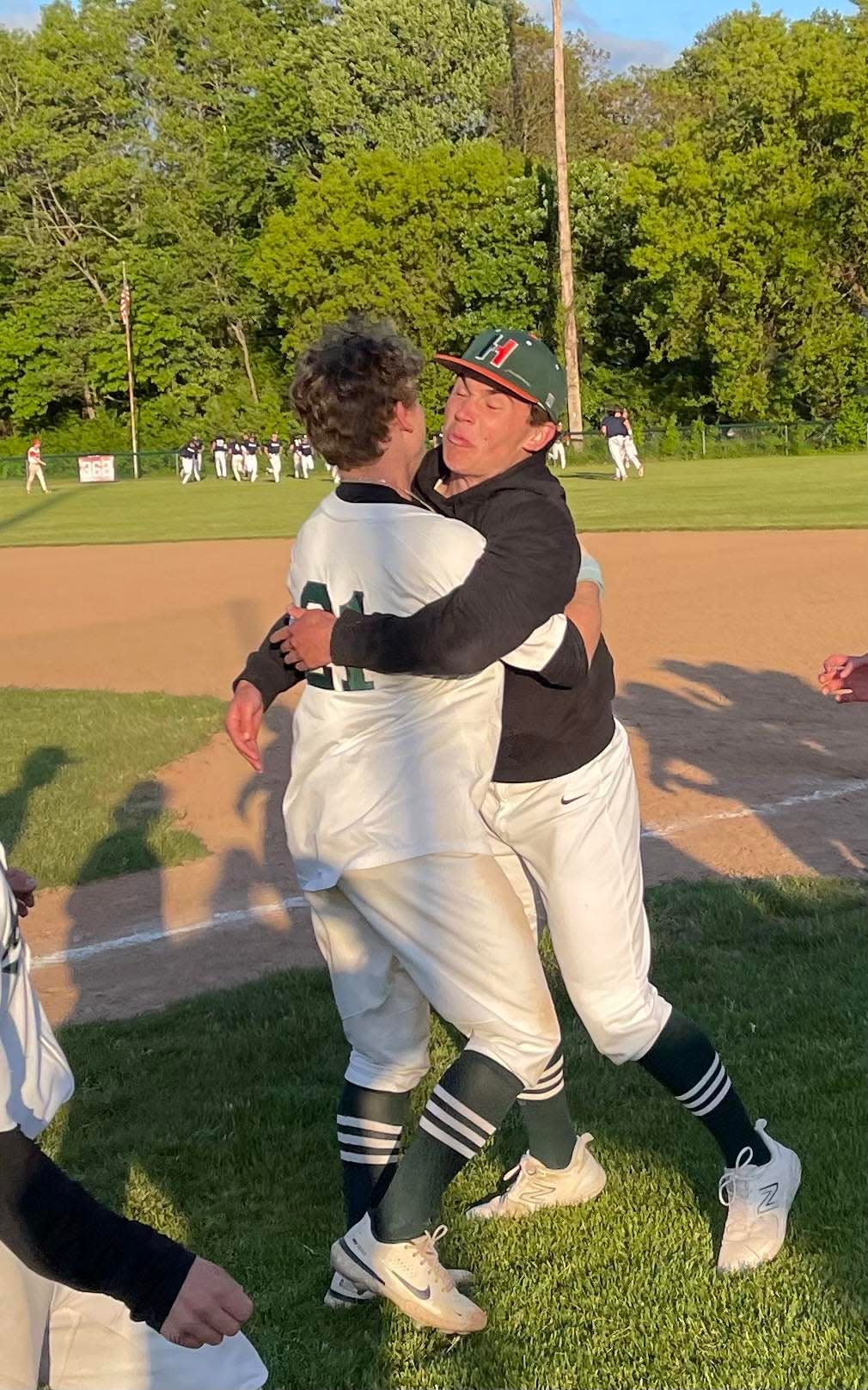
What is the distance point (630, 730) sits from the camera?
9.03 meters

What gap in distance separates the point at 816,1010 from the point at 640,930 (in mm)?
1704

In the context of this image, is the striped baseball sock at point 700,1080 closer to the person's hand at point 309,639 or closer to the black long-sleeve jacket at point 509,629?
the black long-sleeve jacket at point 509,629

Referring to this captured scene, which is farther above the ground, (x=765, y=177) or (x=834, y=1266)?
(x=765, y=177)

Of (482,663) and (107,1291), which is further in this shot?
Result: (482,663)

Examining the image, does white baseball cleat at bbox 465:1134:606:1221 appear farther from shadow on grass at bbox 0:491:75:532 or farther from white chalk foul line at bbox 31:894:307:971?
shadow on grass at bbox 0:491:75:532

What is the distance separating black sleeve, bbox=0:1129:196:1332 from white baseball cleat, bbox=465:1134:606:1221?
1.90 m

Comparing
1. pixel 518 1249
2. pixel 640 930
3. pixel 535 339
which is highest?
pixel 535 339

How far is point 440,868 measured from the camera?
2.79 metres

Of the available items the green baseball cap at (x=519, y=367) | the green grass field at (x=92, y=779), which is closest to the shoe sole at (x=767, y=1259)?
the green baseball cap at (x=519, y=367)

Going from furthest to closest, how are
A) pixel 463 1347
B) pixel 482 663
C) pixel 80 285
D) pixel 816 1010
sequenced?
pixel 80 285 < pixel 816 1010 < pixel 463 1347 < pixel 482 663

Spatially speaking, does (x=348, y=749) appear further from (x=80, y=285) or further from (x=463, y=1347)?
(x=80, y=285)

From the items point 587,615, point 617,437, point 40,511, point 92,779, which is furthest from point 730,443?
point 587,615

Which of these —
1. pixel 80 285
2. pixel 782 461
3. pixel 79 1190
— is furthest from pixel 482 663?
pixel 80 285

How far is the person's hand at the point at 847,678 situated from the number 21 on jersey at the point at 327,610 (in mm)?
1606
